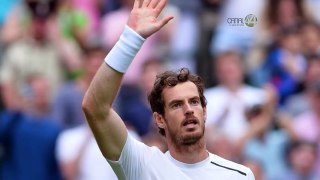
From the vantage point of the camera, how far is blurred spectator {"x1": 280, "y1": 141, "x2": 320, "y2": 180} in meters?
11.3

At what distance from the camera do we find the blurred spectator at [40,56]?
13.0m

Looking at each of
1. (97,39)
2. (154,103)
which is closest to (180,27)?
(97,39)

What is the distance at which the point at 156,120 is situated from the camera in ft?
22.5

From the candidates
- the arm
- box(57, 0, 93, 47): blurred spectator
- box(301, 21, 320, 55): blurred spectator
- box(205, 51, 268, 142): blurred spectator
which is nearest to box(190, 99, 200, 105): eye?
the arm

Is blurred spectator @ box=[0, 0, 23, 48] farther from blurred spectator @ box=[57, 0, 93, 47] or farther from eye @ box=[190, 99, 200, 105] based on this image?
eye @ box=[190, 99, 200, 105]

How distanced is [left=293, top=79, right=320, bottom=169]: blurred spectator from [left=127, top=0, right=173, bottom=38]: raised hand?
209 inches

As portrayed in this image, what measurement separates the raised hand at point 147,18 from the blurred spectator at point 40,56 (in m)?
6.45

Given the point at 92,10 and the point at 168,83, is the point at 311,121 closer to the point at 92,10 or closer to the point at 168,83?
the point at 92,10

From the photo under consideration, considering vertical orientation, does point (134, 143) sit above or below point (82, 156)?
above

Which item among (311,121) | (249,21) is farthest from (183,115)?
(311,121)

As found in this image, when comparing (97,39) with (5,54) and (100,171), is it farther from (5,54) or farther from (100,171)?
(100,171)

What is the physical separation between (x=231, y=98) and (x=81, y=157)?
5.13ft

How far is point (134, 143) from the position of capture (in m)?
6.57

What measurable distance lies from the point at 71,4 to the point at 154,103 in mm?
7358
